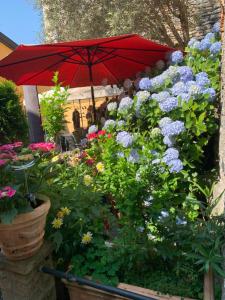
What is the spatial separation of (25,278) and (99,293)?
1.42ft

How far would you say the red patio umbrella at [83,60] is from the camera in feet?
11.7

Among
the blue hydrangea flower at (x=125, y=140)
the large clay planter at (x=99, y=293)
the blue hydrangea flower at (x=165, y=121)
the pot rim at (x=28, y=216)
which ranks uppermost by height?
the blue hydrangea flower at (x=165, y=121)

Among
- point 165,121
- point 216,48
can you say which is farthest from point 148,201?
point 216,48

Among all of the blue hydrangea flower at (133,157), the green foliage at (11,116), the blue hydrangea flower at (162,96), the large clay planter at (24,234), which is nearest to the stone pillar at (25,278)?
the large clay planter at (24,234)

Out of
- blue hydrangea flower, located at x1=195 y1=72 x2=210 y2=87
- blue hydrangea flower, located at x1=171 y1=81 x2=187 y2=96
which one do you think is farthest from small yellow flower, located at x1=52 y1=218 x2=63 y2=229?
blue hydrangea flower, located at x1=195 y1=72 x2=210 y2=87

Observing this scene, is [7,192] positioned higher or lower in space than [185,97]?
lower

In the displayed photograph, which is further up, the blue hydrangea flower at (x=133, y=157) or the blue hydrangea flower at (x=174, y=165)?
the blue hydrangea flower at (x=133, y=157)

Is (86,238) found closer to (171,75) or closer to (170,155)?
(170,155)

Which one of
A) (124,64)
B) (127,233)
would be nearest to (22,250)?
(127,233)

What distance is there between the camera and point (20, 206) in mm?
1571

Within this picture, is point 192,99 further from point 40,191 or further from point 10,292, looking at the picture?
point 10,292

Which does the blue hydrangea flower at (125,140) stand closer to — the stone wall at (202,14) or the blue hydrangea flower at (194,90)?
the blue hydrangea flower at (194,90)

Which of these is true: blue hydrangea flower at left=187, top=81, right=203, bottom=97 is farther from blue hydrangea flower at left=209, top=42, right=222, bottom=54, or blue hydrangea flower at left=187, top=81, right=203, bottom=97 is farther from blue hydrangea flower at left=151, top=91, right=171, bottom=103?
blue hydrangea flower at left=209, top=42, right=222, bottom=54

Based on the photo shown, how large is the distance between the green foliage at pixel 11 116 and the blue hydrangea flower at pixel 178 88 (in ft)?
12.9
